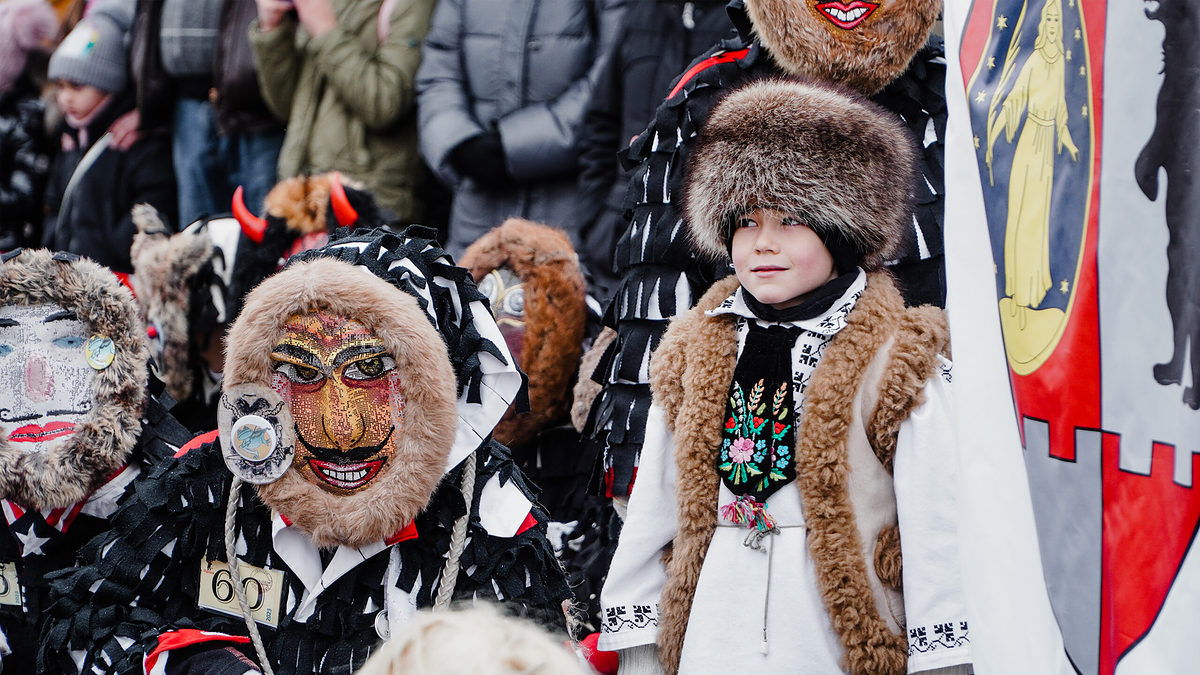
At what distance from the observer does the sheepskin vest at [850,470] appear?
2.50m

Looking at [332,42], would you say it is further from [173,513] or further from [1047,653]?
[1047,653]

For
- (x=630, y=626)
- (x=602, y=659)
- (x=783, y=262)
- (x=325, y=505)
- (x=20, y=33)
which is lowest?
(x=602, y=659)

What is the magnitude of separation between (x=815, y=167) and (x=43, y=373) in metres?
1.99

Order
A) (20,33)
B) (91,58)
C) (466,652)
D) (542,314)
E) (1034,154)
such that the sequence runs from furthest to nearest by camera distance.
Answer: (20,33)
(91,58)
(542,314)
(1034,154)
(466,652)

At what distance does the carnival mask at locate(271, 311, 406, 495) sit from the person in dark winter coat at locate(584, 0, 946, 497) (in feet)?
2.28

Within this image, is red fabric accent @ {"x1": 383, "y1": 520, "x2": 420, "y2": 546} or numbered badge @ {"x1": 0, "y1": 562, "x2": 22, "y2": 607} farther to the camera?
numbered badge @ {"x1": 0, "y1": 562, "x2": 22, "y2": 607}

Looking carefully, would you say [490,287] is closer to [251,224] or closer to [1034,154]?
[251,224]

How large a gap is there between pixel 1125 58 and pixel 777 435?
1159 mm

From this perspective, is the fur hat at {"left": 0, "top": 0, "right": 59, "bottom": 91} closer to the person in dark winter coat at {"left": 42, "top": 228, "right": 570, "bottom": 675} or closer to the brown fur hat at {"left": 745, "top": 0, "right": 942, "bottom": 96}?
the person in dark winter coat at {"left": 42, "top": 228, "right": 570, "bottom": 675}

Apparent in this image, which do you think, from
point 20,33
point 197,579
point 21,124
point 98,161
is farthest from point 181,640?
point 20,33

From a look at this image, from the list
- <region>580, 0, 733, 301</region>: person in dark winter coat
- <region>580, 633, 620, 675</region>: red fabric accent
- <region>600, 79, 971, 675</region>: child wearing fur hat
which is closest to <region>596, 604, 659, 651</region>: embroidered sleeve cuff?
<region>600, 79, 971, 675</region>: child wearing fur hat

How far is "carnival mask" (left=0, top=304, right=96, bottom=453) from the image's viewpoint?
3.30 metres

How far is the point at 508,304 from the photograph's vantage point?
161 inches

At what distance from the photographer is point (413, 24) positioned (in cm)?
566
